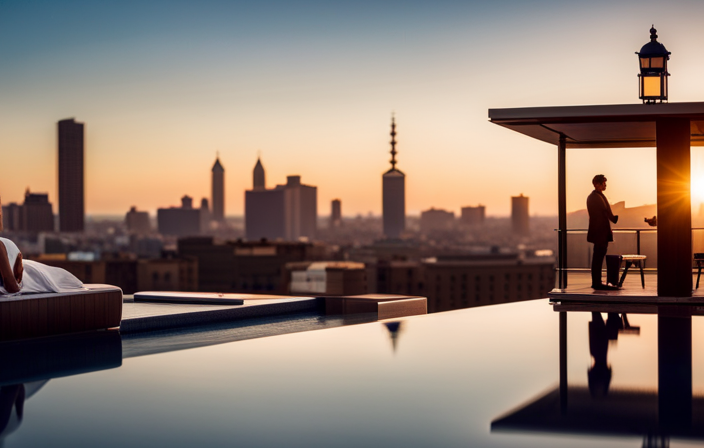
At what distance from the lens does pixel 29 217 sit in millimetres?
132000

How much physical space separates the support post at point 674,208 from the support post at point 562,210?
1543 mm

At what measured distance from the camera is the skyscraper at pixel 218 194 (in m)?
188

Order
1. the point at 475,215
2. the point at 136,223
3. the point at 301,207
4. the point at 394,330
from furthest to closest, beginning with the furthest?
the point at 301,207, the point at 136,223, the point at 475,215, the point at 394,330

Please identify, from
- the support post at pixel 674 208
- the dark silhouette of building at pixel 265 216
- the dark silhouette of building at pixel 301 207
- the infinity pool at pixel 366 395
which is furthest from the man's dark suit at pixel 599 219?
the dark silhouette of building at pixel 265 216

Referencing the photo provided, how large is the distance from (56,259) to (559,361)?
123 metres

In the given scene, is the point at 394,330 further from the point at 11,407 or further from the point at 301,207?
the point at 301,207

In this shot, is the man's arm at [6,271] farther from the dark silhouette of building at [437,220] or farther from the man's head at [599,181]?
the dark silhouette of building at [437,220]

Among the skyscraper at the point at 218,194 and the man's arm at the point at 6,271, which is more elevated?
the skyscraper at the point at 218,194

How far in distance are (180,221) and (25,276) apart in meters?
171

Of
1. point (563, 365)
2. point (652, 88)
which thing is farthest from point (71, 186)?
point (563, 365)

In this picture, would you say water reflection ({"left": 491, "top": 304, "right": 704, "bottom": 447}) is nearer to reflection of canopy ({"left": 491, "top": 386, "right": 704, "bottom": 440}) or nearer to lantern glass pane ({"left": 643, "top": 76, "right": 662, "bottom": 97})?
reflection of canopy ({"left": 491, "top": 386, "right": 704, "bottom": 440})

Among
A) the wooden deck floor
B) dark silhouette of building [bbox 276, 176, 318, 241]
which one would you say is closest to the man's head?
the wooden deck floor

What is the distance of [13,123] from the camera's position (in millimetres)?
78500

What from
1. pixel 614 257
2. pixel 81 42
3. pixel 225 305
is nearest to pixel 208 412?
pixel 225 305
